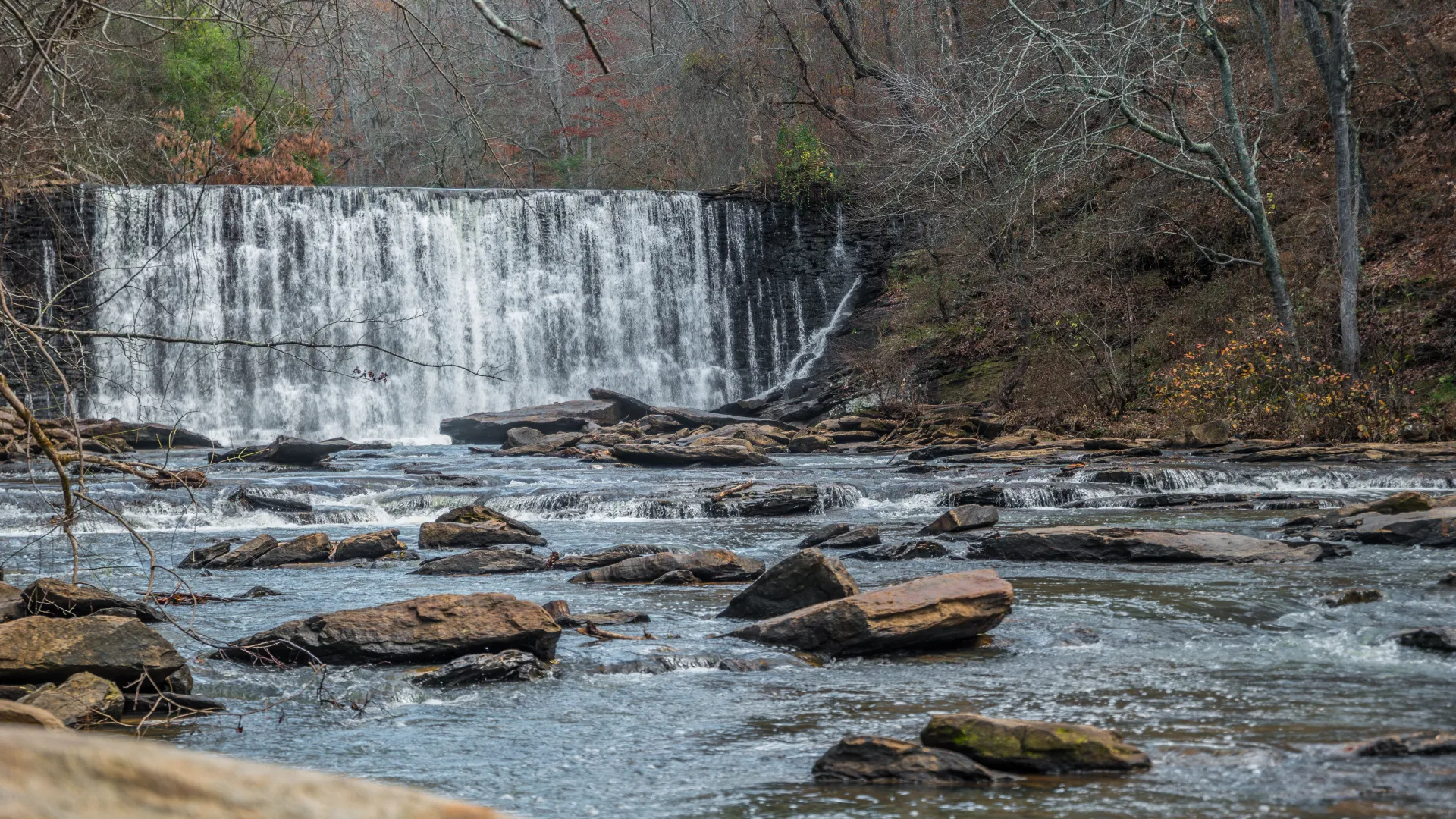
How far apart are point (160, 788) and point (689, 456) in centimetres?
1802

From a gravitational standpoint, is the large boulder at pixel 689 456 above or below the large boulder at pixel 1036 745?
above

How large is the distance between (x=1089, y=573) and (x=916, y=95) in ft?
56.4

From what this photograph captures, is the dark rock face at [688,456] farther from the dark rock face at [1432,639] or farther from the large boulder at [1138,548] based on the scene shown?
the dark rock face at [1432,639]

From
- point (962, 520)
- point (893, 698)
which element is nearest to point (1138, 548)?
point (962, 520)

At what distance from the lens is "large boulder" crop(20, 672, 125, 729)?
5.19 metres

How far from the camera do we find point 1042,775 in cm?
432

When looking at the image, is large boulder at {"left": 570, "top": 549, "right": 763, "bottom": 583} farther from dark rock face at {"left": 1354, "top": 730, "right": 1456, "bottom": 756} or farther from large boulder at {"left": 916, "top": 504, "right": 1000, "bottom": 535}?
dark rock face at {"left": 1354, "top": 730, "right": 1456, "bottom": 756}

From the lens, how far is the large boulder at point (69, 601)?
22.0 ft

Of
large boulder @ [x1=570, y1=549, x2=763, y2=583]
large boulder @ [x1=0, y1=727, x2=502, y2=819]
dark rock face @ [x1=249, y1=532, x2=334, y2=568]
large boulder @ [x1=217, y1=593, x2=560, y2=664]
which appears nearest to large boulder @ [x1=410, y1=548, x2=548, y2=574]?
large boulder @ [x1=570, y1=549, x2=763, y2=583]

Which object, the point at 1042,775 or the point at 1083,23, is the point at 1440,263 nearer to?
the point at 1083,23

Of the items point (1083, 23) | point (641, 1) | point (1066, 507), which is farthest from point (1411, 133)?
point (641, 1)

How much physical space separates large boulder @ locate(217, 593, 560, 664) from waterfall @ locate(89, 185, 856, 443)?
19744 mm

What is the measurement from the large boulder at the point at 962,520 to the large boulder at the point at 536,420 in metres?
14.0

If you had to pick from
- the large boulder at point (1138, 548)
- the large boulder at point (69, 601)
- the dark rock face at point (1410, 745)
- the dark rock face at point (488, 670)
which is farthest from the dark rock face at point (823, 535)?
the dark rock face at point (1410, 745)
